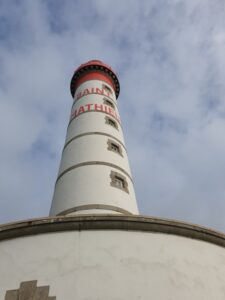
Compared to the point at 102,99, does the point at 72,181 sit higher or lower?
lower

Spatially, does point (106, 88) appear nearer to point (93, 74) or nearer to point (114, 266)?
point (93, 74)

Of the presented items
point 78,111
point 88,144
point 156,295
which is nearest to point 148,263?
point 156,295

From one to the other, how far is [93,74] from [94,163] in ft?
31.6

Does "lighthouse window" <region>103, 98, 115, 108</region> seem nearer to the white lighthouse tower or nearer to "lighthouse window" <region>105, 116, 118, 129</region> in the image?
the white lighthouse tower

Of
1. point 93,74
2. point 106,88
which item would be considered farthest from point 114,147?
point 93,74

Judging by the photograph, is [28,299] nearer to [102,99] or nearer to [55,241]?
[55,241]

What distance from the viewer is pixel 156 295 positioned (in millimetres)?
7578

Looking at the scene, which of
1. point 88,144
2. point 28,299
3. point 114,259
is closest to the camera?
point 28,299

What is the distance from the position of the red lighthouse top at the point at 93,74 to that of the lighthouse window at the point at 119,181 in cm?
961

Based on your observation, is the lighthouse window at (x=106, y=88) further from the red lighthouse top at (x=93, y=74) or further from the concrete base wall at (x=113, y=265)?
the concrete base wall at (x=113, y=265)

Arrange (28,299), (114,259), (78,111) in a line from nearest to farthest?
(28,299) < (114,259) < (78,111)

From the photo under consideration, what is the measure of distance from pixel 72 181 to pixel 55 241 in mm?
6056

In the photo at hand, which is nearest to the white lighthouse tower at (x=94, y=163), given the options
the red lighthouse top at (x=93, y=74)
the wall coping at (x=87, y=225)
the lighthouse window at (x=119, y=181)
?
the lighthouse window at (x=119, y=181)

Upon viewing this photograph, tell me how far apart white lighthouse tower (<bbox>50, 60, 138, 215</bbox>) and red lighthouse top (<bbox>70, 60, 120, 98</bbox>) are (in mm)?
1551
